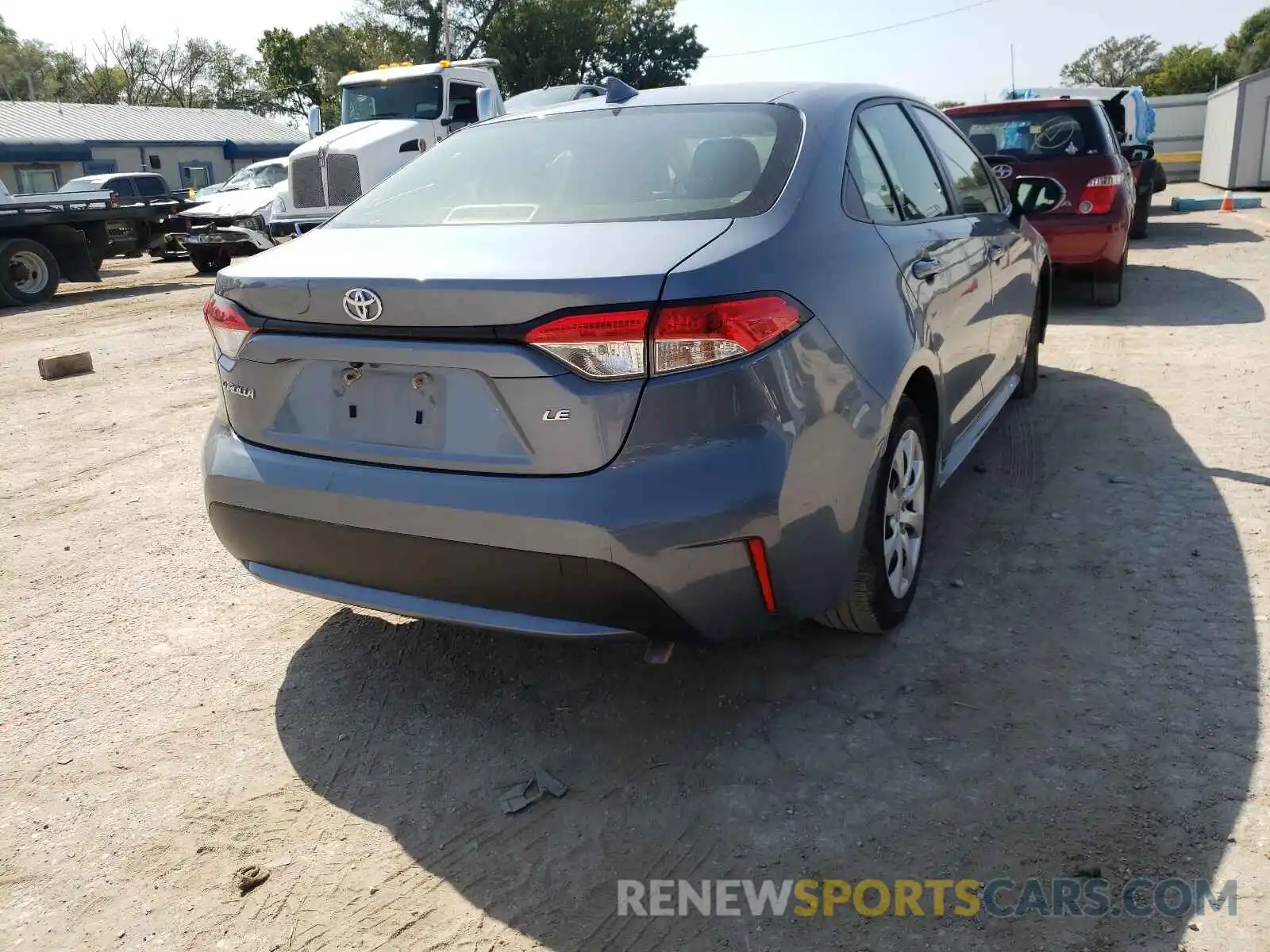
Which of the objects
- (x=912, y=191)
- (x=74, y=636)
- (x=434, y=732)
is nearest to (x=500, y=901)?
(x=434, y=732)

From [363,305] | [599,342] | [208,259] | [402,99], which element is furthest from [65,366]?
A: [208,259]

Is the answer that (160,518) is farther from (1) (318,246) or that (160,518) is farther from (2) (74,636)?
(1) (318,246)

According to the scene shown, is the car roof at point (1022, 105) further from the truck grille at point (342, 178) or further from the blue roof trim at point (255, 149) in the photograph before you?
the blue roof trim at point (255, 149)

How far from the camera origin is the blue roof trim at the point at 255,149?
4684cm

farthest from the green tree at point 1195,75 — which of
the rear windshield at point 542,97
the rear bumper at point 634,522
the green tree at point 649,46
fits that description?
the rear bumper at point 634,522

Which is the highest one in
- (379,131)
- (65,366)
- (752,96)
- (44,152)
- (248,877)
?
(44,152)

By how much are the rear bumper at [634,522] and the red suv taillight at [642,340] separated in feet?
0.17

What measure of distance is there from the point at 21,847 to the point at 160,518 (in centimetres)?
241

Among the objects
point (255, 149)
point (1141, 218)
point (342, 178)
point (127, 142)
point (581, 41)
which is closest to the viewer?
point (1141, 218)

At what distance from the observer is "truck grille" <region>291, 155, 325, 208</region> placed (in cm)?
1481

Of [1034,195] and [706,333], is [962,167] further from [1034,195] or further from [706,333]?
[706,333]

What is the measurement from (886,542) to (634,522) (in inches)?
43.8

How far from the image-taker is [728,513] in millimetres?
2350

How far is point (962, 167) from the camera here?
14.3 feet
